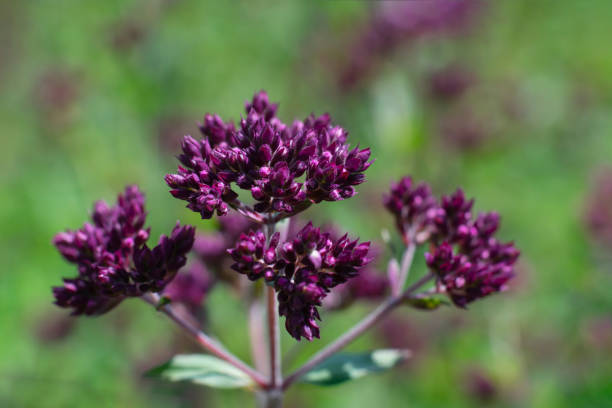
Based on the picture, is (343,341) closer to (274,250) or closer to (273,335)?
(273,335)

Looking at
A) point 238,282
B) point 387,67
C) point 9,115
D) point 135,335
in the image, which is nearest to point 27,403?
point 135,335

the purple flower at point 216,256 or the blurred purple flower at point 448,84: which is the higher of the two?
the blurred purple flower at point 448,84

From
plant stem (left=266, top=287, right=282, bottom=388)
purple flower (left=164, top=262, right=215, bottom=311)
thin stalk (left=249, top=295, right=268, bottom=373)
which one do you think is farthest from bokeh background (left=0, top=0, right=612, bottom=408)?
plant stem (left=266, top=287, right=282, bottom=388)

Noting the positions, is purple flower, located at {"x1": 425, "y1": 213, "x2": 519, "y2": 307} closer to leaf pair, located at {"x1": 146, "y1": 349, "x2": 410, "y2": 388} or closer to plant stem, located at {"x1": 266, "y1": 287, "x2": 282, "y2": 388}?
leaf pair, located at {"x1": 146, "y1": 349, "x2": 410, "y2": 388}

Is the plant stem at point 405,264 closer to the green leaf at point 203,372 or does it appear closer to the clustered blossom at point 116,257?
the green leaf at point 203,372

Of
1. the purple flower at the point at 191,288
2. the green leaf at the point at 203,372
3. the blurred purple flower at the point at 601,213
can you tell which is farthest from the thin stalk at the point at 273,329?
the blurred purple flower at the point at 601,213
